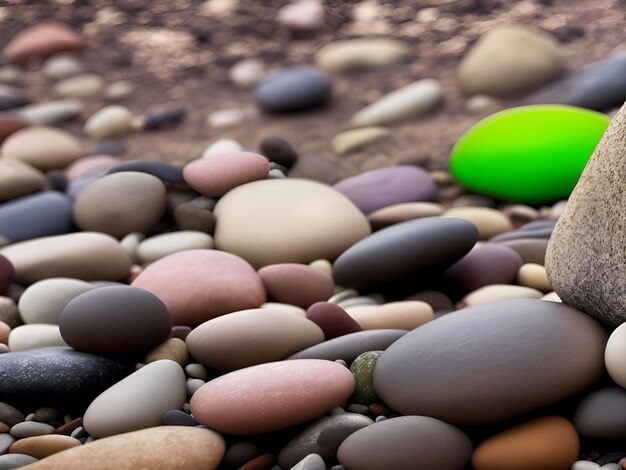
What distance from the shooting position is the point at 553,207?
262cm

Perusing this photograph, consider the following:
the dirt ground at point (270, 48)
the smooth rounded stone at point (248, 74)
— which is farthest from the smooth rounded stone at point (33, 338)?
the smooth rounded stone at point (248, 74)

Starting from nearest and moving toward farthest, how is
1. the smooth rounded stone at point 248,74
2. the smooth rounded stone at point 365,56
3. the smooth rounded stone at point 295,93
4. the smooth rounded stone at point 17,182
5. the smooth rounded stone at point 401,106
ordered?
1. the smooth rounded stone at point 17,182
2. the smooth rounded stone at point 401,106
3. the smooth rounded stone at point 295,93
4. the smooth rounded stone at point 365,56
5. the smooth rounded stone at point 248,74

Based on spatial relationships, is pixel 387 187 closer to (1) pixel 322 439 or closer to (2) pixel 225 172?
(2) pixel 225 172

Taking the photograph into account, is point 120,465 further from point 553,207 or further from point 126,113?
point 126,113

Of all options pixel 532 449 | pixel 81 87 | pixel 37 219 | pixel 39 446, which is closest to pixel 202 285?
pixel 39 446

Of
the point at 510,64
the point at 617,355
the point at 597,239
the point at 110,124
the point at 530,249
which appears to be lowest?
the point at 110,124

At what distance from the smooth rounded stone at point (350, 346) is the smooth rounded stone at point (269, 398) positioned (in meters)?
0.12

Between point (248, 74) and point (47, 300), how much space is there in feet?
8.47

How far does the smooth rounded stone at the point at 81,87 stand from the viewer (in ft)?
14.2

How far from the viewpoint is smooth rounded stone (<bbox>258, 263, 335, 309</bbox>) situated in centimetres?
193

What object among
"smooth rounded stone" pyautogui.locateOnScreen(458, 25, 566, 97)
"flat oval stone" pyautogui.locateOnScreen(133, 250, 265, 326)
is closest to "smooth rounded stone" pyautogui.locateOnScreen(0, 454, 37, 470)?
"flat oval stone" pyautogui.locateOnScreen(133, 250, 265, 326)

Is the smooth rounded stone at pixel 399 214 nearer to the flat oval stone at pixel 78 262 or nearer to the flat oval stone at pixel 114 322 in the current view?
the flat oval stone at pixel 78 262

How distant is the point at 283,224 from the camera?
216 cm

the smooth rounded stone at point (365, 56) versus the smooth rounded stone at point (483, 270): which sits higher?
the smooth rounded stone at point (483, 270)
